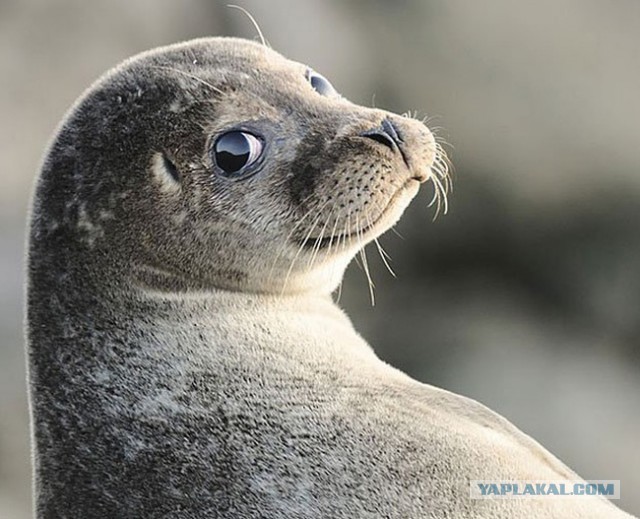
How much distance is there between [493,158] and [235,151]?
144 inches

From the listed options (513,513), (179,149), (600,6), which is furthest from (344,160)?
(600,6)

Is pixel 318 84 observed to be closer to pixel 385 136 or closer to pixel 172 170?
pixel 385 136

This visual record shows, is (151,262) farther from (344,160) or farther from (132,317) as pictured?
(344,160)

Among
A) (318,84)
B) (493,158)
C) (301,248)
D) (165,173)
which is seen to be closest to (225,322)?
(301,248)

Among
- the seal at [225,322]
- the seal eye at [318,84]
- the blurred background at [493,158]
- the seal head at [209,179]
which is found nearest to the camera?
the seal at [225,322]

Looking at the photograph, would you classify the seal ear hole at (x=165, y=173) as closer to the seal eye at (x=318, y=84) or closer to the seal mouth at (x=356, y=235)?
the seal mouth at (x=356, y=235)

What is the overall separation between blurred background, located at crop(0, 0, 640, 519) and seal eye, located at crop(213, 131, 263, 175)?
130 inches

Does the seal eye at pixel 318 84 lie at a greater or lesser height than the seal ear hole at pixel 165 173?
greater

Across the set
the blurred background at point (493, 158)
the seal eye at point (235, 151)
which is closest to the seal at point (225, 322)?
the seal eye at point (235, 151)

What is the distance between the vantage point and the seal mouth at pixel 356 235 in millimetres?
2215

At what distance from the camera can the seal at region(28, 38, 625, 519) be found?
6.34 ft

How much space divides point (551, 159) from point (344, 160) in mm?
3605

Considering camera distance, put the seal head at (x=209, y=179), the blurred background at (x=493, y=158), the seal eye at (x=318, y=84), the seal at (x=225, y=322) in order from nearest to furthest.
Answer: the seal at (x=225, y=322) < the seal head at (x=209, y=179) < the seal eye at (x=318, y=84) < the blurred background at (x=493, y=158)

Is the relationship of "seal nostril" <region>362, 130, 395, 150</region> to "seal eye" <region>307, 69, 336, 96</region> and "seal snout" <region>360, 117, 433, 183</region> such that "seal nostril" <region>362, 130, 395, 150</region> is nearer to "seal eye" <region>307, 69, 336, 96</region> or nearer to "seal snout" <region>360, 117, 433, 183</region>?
"seal snout" <region>360, 117, 433, 183</region>
